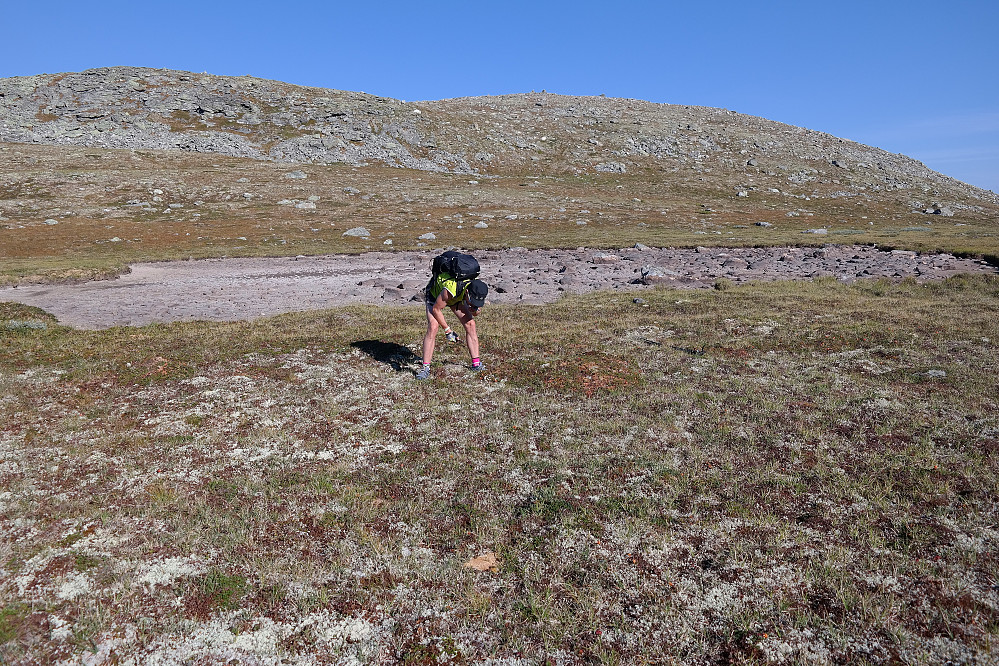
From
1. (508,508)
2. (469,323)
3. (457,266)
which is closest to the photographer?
(508,508)

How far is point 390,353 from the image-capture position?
14.6 meters

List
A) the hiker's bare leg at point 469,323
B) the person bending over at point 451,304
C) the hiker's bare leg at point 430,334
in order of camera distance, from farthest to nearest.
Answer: the hiker's bare leg at point 469,323, the hiker's bare leg at point 430,334, the person bending over at point 451,304

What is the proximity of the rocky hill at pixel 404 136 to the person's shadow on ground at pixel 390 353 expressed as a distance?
329ft

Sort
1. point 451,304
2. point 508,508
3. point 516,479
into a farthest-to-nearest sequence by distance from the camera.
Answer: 1. point 451,304
2. point 516,479
3. point 508,508

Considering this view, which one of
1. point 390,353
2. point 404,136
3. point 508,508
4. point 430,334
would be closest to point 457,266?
point 430,334

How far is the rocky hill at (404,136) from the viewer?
353 ft

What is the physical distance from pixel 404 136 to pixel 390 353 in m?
114

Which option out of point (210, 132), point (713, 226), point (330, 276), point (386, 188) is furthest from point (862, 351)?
point (210, 132)

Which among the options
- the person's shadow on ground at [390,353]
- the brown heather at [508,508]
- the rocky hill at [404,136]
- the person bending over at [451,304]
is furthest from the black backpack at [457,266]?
the rocky hill at [404,136]

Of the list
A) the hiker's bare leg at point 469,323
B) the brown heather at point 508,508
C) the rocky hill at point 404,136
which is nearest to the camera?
the brown heather at point 508,508

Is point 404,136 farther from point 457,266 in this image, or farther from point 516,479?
point 516,479

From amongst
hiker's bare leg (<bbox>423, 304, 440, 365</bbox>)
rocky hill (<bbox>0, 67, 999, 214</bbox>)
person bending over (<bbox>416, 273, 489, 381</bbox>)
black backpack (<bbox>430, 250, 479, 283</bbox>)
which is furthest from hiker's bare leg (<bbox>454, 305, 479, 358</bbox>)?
rocky hill (<bbox>0, 67, 999, 214</bbox>)

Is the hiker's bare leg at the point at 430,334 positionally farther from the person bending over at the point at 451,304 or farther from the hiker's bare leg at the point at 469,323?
the hiker's bare leg at the point at 469,323

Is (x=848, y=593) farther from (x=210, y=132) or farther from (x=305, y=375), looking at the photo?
(x=210, y=132)
